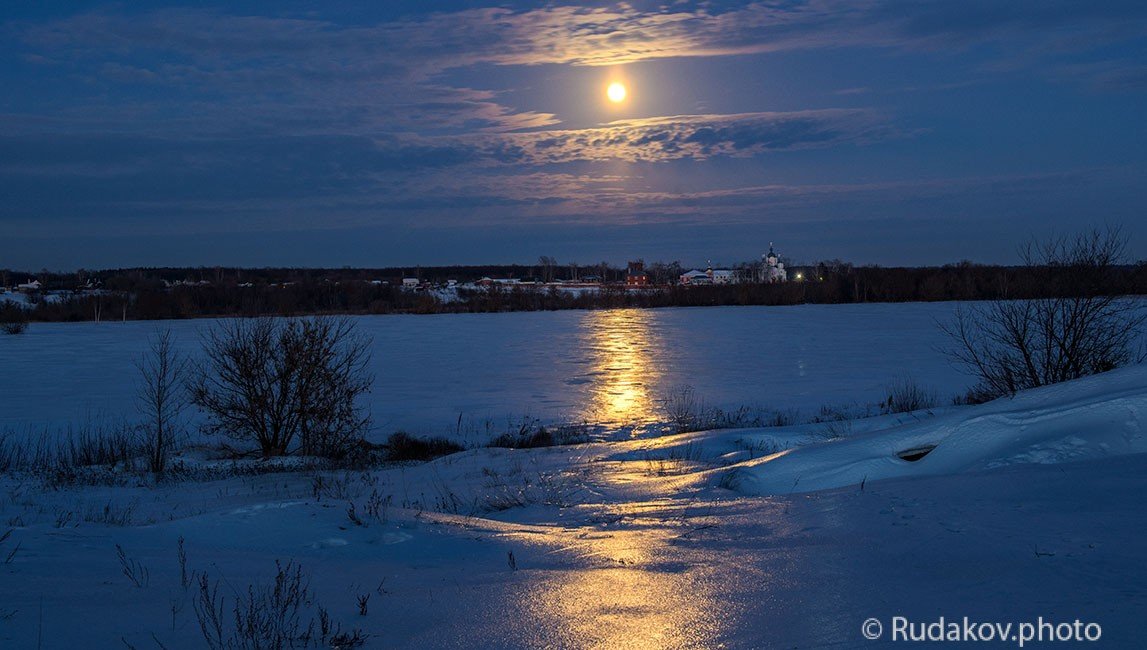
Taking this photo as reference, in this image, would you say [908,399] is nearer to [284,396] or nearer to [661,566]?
[284,396]

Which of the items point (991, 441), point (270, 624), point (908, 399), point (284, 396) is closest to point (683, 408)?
point (908, 399)

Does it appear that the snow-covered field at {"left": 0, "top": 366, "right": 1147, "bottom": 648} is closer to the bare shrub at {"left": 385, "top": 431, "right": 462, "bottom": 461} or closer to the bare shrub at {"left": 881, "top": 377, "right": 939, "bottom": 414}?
the bare shrub at {"left": 385, "top": 431, "right": 462, "bottom": 461}

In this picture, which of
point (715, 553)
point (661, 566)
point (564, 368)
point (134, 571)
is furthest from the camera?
point (564, 368)

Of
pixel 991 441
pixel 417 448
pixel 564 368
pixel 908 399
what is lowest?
pixel 417 448

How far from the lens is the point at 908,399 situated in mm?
20094

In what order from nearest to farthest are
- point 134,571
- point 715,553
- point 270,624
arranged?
1. point 270,624
2. point 134,571
3. point 715,553

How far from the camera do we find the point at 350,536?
6.69 meters

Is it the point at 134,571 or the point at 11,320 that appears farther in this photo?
the point at 11,320

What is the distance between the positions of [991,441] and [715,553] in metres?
3.37

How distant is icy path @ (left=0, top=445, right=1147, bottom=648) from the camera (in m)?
4.34

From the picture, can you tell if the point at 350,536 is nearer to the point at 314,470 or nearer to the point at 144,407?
the point at 314,470

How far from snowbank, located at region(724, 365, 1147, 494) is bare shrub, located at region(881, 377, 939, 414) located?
9697mm

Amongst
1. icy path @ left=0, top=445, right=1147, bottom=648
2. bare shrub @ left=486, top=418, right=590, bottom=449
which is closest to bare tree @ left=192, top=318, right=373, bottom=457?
bare shrub @ left=486, top=418, right=590, bottom=449

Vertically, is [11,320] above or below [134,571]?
below
